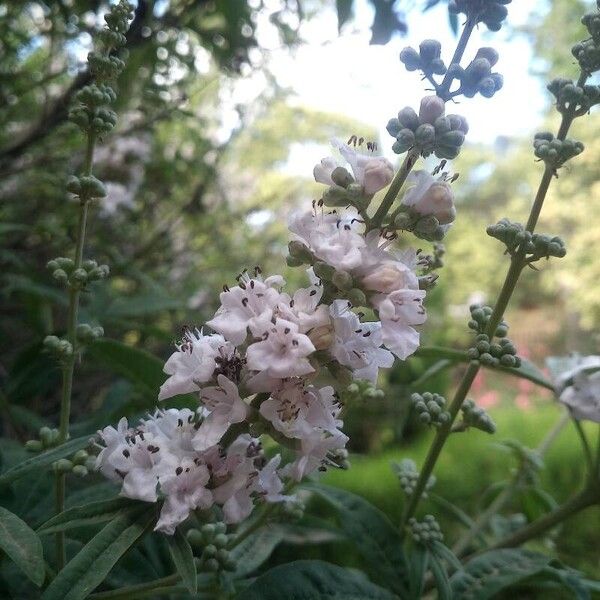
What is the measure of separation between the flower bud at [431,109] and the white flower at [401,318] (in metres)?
0.18

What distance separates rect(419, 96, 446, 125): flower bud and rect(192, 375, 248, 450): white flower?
0.34m

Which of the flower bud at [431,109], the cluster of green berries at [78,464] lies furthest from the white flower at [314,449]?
the flower bud at [431,109]

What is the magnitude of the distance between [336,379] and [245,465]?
0.13 m

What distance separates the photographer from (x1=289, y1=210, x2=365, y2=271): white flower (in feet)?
2.19

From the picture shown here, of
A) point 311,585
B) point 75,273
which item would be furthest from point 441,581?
point 75,273

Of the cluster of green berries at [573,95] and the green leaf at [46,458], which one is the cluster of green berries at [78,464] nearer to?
the green leaf at [46,458]

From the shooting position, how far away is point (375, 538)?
0.97m

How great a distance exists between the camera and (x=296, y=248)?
2.34 ft

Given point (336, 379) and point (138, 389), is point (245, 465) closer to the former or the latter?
point (336, 379)

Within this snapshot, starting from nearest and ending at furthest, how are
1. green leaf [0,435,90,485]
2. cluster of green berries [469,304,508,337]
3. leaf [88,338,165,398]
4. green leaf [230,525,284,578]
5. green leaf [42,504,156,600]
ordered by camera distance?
green leaf [42,504,156,600]
green leaf [0,435,90,485]
cluster of green berries [469,304,508,337]
green leaf [230,525,284,578]
leaf [88,338,165,398]

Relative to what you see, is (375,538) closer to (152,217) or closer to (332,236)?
(332,236)

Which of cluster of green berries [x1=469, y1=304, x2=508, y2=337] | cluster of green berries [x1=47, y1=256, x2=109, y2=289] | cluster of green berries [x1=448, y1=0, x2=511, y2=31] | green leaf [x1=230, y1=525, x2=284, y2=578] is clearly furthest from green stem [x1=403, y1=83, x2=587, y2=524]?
cluster of green berries [x1=47, y1=256, x2=109, y2=289]

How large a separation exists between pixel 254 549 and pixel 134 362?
13.5 inches

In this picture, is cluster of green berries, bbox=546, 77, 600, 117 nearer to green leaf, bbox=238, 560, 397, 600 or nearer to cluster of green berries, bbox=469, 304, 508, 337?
cluster of green berries, bbox=469, 304, 508, 337
